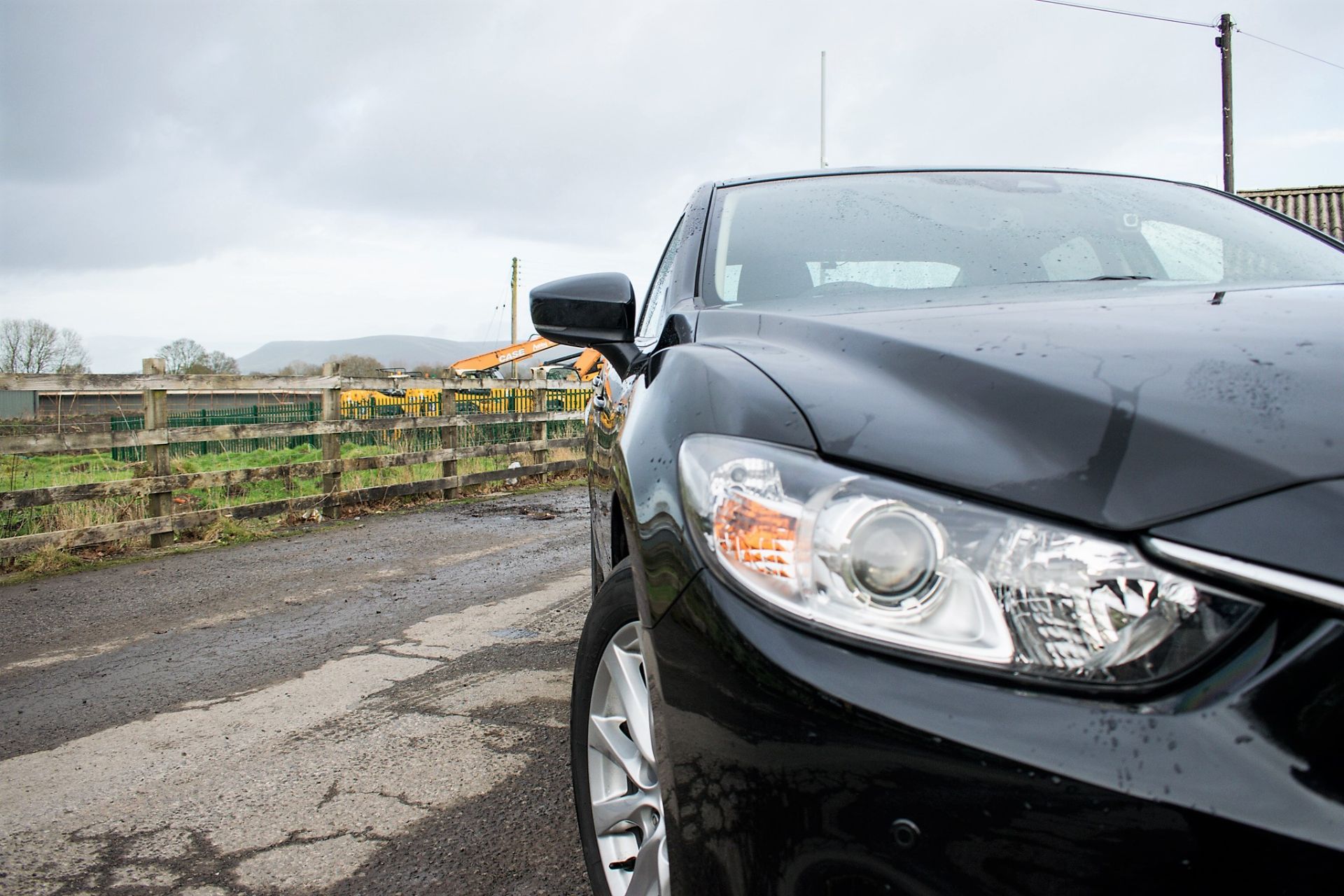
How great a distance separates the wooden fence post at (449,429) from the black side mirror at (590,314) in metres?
8.82

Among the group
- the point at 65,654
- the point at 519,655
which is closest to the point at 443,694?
the point at 519,655

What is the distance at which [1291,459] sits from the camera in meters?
1.02

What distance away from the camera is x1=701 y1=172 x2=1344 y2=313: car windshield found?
2197 mm

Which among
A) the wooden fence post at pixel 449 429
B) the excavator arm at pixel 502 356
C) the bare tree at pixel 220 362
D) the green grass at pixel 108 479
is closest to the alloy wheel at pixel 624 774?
the green grass at pixel 108 479

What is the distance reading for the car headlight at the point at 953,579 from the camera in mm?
984

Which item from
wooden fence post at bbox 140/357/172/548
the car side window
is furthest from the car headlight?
wooden fence post at bbox 140/357/172/548

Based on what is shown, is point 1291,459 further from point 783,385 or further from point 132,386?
point 132,386

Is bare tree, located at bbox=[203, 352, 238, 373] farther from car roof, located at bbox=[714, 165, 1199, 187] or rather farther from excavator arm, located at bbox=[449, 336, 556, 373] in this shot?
car roof, located at bbox=[714, 165, 1199, 187]

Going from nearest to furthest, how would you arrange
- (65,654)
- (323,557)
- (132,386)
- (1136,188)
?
(1136,188) → (65,654) → (323,557) → (132,386)

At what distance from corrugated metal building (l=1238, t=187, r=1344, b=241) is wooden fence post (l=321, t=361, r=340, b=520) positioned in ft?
74.0

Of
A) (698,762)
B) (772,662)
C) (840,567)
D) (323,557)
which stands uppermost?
(840,567)

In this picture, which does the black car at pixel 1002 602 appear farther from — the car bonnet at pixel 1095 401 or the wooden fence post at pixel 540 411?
the wooden fence post at pixel 540 411

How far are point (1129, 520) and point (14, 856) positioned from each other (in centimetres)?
259

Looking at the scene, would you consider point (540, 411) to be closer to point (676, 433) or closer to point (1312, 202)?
point (676, 433)
